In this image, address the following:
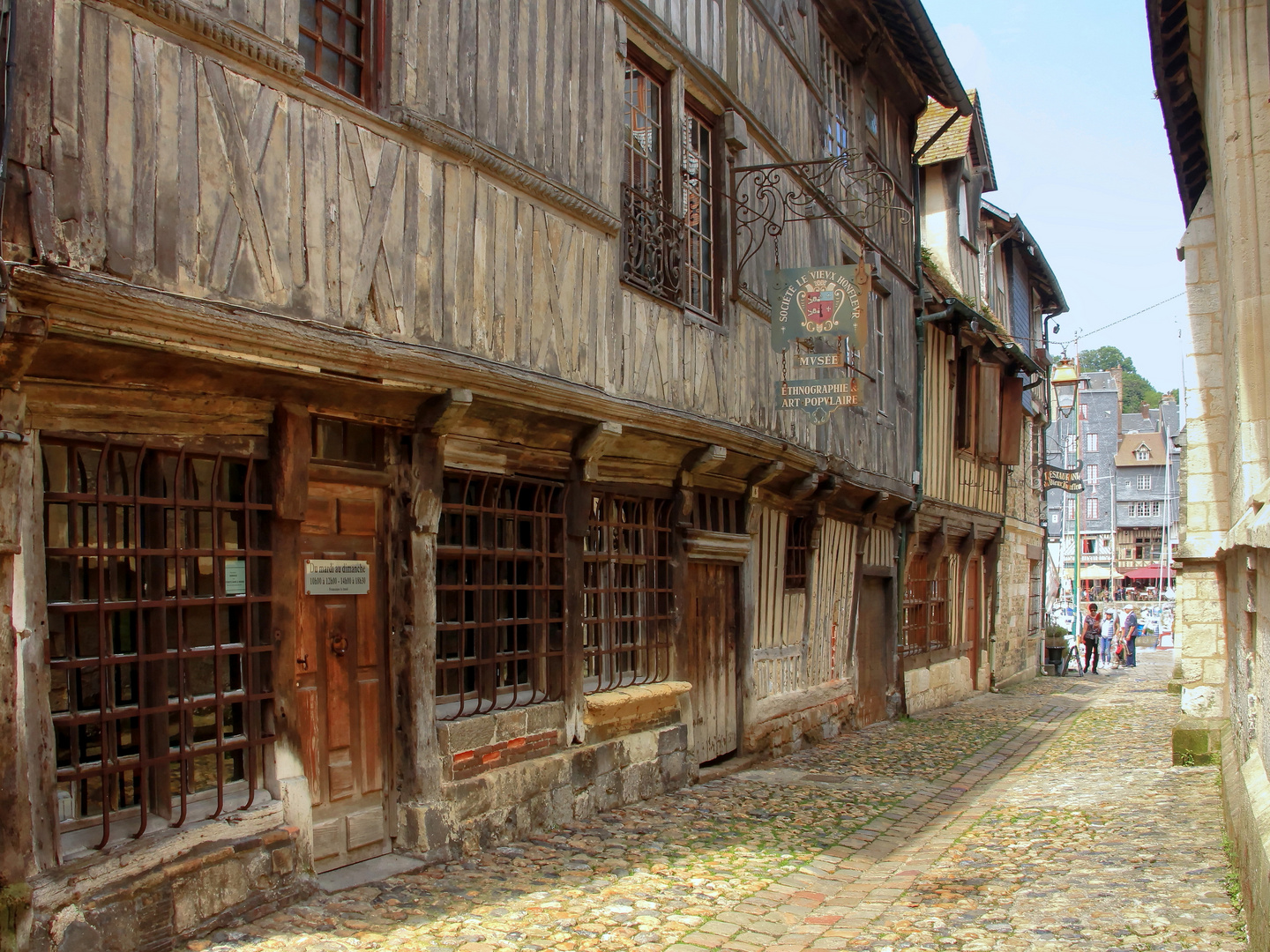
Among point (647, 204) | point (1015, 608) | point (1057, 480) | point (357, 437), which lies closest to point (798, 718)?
point (647, 204)

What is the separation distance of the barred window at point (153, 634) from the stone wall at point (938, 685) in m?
10.7

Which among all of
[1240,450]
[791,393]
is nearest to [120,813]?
[1240,450]

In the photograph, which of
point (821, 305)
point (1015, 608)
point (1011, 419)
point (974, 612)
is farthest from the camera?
point (1015, 608)

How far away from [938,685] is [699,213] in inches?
362

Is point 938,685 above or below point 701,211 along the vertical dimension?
below

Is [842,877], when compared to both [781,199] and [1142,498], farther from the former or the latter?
[1142,498]

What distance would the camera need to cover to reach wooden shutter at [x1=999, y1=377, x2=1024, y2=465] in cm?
1875

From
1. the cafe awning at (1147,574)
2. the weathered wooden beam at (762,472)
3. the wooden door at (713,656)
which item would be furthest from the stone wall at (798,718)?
the cafe awning at (1147,574)

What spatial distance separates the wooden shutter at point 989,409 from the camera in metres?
17.0

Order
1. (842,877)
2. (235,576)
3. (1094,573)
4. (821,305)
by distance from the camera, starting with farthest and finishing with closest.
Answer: (1094,573) < (821,305) < (842,877) < (235,576)

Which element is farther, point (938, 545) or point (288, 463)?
point (938, 545)

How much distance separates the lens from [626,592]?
26.1 ft

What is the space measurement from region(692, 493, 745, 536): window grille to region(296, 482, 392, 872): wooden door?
363 cm

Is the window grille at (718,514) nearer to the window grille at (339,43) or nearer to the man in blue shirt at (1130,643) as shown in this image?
the window grille at (339,43)
